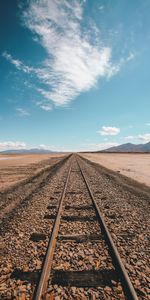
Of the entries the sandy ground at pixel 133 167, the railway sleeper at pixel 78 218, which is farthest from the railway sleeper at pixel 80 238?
the sandy ground at pixel 133 167

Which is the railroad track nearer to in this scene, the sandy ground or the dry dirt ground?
the dry dirt ground

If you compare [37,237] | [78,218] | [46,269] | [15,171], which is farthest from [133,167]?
[46,269]

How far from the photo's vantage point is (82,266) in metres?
4.05

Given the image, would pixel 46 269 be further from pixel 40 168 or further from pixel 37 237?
pixel 40 168

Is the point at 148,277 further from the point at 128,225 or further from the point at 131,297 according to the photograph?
the point at 128,225

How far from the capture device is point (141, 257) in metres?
4.39

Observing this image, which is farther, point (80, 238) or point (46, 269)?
point (80, 238)

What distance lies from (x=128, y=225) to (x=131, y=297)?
3.27 meters

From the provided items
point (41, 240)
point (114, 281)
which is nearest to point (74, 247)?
point (41, 240)

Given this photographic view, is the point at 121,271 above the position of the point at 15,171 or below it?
below

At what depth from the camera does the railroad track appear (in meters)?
3.28

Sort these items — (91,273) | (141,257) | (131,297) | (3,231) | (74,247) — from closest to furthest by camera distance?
(131,297) → (91,273) → (141,257) → (74,247) → (3,231)

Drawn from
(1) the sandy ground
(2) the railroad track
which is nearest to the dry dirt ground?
(2) the railroad track

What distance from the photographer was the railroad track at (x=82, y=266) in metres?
3.28
